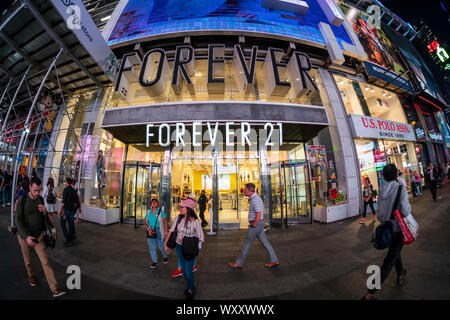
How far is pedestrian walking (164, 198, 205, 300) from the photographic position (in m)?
2.71

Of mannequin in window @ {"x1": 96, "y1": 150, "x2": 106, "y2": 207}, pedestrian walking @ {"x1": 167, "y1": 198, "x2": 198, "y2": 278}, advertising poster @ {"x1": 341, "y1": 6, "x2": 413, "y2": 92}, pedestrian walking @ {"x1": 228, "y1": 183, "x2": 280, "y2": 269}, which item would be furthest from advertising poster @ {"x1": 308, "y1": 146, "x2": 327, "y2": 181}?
mannequin in window @ {"x1": 96, "y1": 150, "x2": 106, "y2": 207}

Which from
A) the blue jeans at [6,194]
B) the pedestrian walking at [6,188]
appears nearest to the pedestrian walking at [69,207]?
the pedestrian walking at [6,188]

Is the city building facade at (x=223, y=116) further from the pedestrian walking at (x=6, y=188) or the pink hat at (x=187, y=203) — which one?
the pink hat at (x=187, y=203)

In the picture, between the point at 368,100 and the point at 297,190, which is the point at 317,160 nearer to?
the point at 297,190

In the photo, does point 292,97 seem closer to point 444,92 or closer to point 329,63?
point 329,63

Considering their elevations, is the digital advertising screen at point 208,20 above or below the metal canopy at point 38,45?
above

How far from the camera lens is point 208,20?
31.7 ft

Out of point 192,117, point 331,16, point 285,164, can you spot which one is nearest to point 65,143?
point 192,117

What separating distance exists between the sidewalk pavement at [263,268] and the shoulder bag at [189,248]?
2.84ft

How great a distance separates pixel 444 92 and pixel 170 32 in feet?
128

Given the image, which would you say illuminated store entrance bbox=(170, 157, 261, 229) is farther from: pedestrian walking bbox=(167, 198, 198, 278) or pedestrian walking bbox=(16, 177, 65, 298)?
pedestrian walking bbox=(16, 177, 65, 298)

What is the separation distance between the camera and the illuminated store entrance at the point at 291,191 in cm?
823

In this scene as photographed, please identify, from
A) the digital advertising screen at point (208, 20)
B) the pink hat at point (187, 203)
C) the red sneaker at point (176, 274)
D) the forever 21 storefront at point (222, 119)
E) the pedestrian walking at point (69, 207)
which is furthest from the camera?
the digital advertising screen at point (208, 20)

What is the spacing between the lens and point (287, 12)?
10.9m
